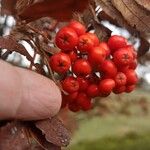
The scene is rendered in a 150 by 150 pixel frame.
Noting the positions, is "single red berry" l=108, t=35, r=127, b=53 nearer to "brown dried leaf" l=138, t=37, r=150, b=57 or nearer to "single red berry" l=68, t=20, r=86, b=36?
"single red berry" l=68, t=20, r=86, b=36

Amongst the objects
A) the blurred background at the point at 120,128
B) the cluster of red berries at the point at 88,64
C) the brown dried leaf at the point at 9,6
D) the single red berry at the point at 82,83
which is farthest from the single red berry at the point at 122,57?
the blurred background at the point at 120,128

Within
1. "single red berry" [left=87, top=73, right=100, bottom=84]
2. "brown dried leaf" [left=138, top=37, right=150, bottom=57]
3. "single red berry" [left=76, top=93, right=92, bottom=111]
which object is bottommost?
"single red berry" [left=76, top=93, right=92, bottom=111]

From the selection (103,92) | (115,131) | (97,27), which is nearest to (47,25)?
(97,27)

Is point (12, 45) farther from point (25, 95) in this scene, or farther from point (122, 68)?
point (122, 68)

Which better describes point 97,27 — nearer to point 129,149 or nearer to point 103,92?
point 103,92

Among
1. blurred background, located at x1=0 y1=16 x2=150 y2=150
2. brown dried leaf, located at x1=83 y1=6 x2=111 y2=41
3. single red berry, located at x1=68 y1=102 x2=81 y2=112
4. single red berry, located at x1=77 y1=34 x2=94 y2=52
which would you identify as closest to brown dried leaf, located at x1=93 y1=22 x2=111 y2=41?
brown dried leaf, located at x1=83 y1=6 x2=111 y2=41
